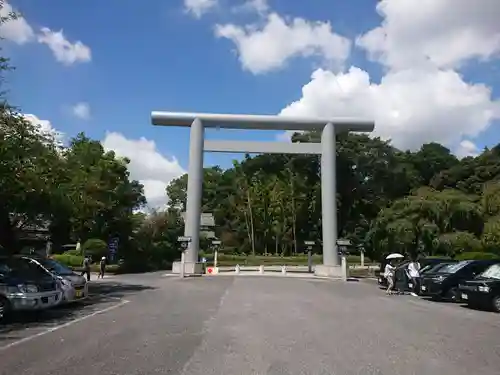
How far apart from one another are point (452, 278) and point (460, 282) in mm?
473

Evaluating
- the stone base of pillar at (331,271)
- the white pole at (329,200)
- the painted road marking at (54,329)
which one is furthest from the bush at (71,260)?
the painted road marking at (54,329)

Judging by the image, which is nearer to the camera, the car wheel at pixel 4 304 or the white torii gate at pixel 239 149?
the car wheel at pixel 4 304

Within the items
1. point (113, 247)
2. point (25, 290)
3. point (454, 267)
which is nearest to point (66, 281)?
point (25, 290)

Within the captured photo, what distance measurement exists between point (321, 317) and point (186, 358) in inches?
249

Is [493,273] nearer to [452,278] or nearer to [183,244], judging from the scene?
[452,278]

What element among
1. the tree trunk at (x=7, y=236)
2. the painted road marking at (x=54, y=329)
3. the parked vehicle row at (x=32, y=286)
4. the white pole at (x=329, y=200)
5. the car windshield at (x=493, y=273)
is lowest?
the painted road marking at (x=54, y=329)

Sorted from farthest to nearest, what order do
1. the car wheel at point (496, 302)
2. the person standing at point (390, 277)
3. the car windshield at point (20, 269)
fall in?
the person standing at point (390, 277) → the car wheel at point (496, 302) → the car windshield at point (20, 269)

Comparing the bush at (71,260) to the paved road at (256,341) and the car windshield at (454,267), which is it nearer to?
the paved road at (256,341)

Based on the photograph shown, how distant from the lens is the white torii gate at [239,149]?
124 ft

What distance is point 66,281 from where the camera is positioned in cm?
1612

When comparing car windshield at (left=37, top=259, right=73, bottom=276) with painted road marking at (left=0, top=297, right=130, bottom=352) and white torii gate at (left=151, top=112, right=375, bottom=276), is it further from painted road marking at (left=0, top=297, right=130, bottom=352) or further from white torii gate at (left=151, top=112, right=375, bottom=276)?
white torii gate at (left=151, top=112, right=375, bottom=276)

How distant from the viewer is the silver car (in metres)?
12.8

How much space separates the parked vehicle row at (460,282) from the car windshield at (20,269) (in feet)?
41.6

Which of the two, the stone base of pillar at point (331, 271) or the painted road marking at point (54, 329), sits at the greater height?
the stone base of pillar at point (331, 271)
